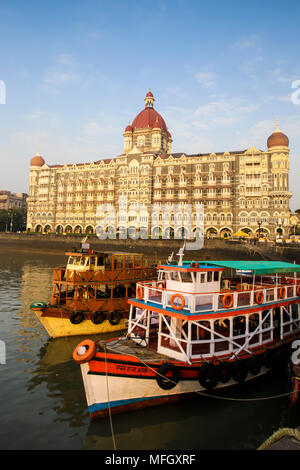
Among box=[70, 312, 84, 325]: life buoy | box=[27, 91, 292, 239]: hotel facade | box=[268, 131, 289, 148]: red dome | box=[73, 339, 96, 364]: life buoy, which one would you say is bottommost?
box=[70, 312, 84, 325]: life buoy

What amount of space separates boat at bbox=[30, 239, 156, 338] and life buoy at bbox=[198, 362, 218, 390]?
872 cm

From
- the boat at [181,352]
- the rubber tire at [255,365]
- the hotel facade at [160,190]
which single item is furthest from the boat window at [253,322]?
the hotel facade at [160,190]

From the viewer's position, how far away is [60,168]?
9775 centimetres

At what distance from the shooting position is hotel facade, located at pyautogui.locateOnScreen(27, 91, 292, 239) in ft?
236

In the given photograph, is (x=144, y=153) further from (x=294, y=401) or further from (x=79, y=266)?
(x=294, y=401)

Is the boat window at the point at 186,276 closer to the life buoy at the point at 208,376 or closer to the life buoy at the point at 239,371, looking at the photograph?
the life buoy at the point at 208,376

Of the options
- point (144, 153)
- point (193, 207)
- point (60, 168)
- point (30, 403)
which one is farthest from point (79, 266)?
point (60, 168)

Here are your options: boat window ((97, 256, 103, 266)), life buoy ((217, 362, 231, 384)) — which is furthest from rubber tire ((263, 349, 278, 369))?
boat window ((97, 256, 103, 266))

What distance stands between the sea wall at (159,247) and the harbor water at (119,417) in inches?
1564

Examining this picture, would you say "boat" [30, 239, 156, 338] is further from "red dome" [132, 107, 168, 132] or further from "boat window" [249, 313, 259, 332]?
"red dome" [132, 107, 168, 132]

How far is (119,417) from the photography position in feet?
32.5

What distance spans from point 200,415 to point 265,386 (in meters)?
4.10

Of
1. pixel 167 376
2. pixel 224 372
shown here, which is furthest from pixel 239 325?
pixel 167 376

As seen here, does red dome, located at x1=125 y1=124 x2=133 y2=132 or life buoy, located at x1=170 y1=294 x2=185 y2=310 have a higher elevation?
red dome, located at x1=125 y1=124 x2=133 y2=132
